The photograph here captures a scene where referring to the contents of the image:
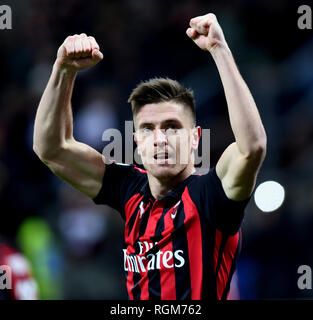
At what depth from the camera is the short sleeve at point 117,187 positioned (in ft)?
11.0

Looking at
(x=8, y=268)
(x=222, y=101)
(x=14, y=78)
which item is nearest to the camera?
(x=8, y=268)

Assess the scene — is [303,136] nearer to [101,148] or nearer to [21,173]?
[101,148]

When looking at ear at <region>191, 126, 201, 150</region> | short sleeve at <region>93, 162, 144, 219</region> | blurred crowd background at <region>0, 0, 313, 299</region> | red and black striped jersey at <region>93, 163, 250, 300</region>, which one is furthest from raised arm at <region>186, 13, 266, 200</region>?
blurred crowd background at <region>0, 0, 313, 299</region>

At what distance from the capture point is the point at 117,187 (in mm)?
3373

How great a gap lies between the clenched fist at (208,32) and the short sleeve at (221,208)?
2.10ft

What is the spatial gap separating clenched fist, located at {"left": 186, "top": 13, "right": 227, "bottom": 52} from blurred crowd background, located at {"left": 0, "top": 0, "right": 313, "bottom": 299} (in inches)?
113

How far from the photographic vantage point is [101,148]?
641 cm

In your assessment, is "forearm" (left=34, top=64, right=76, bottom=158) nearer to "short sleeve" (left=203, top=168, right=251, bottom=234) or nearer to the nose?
the nose

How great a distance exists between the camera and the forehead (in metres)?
3.10

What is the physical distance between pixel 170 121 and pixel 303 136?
3.47 metres

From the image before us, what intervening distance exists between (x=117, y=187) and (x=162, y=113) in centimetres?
56

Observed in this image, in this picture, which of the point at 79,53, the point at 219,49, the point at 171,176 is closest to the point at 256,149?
the point at 219,49

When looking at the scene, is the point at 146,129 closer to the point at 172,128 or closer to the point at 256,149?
the point at 172,128

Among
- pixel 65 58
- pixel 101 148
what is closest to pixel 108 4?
pixel 101 148
